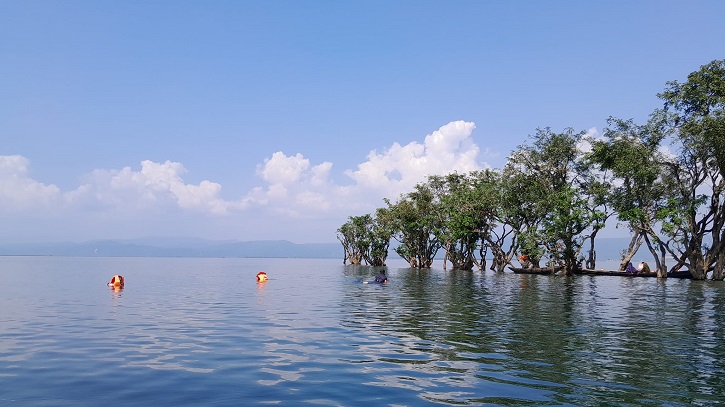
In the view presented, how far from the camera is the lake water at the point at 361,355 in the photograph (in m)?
11.5

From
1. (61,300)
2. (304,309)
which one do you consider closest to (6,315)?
(61,300)

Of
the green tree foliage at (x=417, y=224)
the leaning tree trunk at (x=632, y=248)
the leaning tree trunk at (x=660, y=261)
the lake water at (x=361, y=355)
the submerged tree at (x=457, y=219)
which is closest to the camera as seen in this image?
the lake water at (x=361, y=355)

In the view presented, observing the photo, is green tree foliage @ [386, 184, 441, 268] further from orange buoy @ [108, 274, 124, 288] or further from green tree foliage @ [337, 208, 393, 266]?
orange buoy @ [108, 274, 124, 288]

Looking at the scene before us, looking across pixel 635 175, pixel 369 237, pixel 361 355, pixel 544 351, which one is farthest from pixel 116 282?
pixel 369 237

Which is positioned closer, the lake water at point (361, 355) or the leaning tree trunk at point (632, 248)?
the lake water at point (361, 355)

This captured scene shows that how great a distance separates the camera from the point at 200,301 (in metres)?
36.0

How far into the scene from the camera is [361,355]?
16266 millimetres

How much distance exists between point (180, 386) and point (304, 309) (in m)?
18.5

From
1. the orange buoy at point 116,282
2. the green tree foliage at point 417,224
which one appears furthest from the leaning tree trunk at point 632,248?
the orange buoy at point 116,282

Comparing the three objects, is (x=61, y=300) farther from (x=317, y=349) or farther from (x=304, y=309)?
(x=317, y=349)

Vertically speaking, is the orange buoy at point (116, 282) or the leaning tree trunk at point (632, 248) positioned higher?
the leaning tree trunk at point (632, 248)

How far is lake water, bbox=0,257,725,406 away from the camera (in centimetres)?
1148

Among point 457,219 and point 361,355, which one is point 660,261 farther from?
point 361,355

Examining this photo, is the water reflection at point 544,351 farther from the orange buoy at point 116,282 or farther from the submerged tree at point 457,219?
the submerged tree at point 457,219
